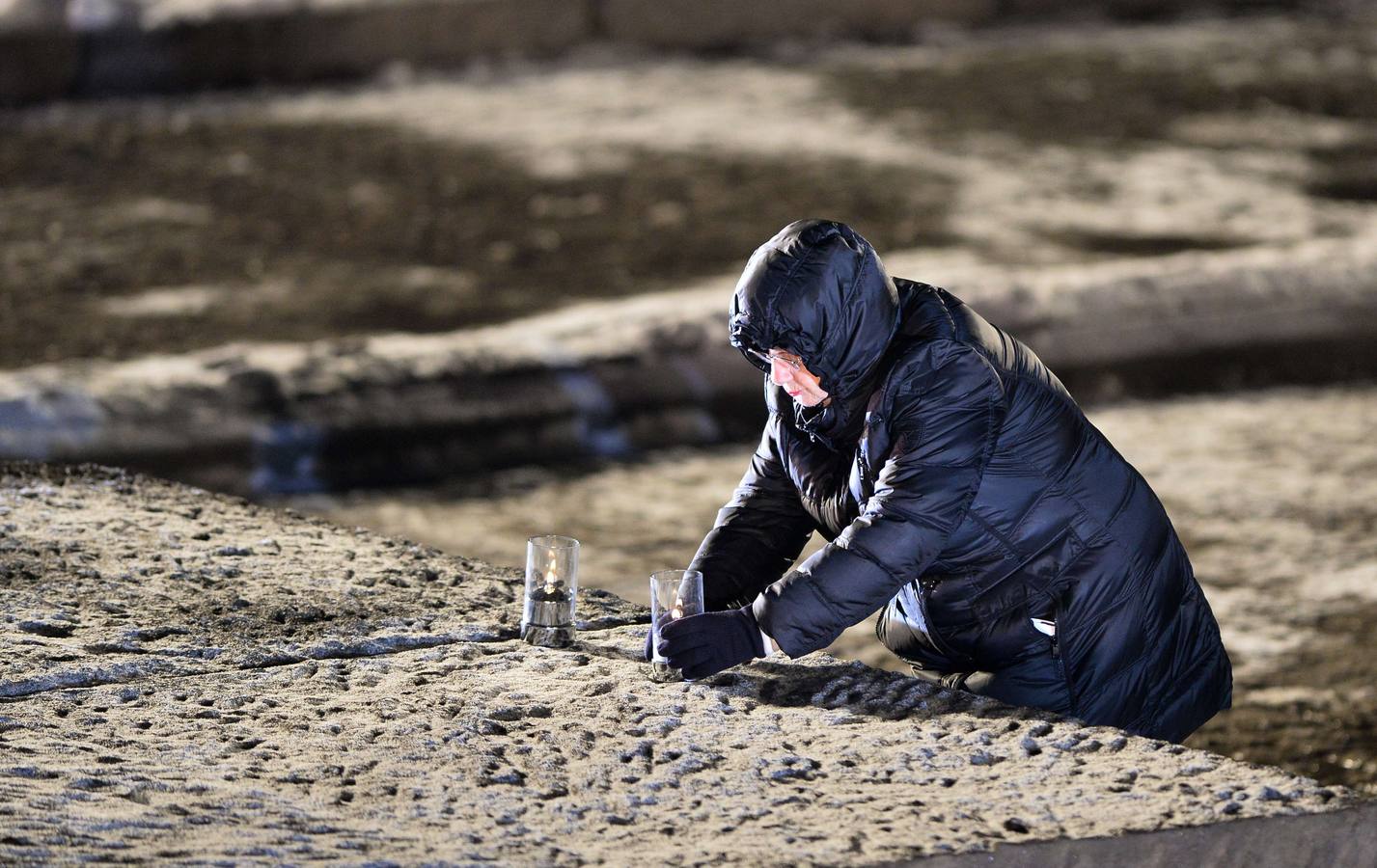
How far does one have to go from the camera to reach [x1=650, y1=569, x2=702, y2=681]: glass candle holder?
3.34 metres

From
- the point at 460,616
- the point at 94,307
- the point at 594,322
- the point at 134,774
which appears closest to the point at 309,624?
the point at 460,616

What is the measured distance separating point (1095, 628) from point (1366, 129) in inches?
272

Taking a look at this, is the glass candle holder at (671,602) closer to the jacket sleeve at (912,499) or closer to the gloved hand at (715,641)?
the gloved hand at (715,641)

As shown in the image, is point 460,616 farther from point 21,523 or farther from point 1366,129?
point 1366,129

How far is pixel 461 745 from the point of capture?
312 cm

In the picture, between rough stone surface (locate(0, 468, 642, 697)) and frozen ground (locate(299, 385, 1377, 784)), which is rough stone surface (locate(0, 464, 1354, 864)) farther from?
frozen ground (locate(299, 385, 1377, 784))

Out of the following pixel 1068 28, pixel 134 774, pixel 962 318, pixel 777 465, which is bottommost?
pixel 134 774

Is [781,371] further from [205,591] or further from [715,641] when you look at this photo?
[205,591]

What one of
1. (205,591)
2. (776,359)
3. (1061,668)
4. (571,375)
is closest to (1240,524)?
(571,375)

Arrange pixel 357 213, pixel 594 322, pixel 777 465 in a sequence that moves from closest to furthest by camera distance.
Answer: pixel 777 465, pixel 594 322, pixel 357 213

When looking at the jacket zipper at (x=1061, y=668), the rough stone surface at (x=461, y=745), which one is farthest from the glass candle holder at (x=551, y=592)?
the jacket zipper at (x=1061, y=668)

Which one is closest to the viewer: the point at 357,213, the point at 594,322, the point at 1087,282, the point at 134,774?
the point at 134,774

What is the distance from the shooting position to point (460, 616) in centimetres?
369

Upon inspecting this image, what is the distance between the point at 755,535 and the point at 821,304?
61 cm
